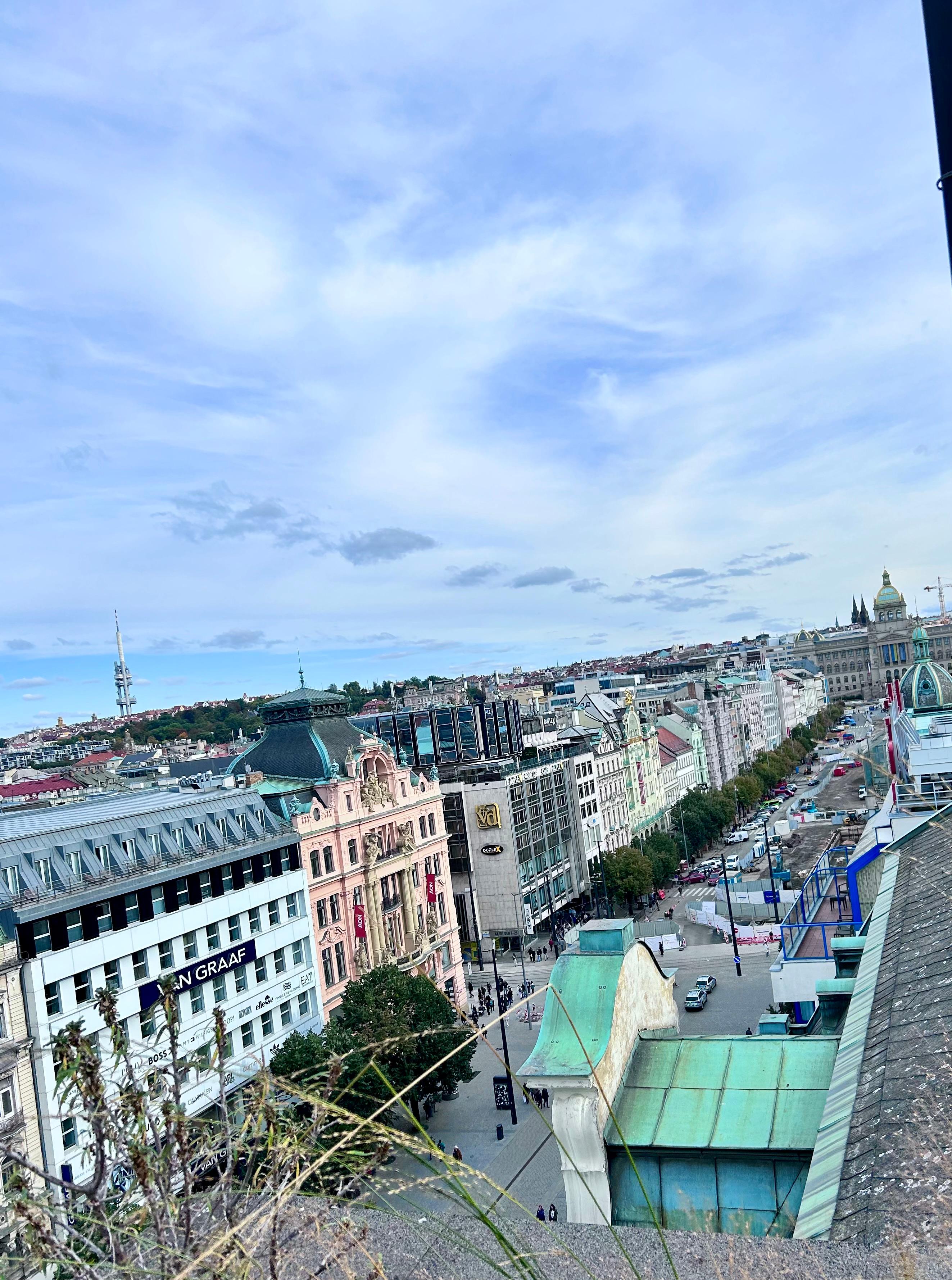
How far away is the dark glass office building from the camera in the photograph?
7338 centimetres

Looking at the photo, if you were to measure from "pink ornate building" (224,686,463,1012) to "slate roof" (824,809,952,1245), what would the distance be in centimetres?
3235

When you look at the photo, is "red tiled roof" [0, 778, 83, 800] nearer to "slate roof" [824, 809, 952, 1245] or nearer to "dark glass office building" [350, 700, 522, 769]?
Result: "dark glass office building" [350, 700, 522, 769]

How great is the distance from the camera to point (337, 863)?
4578 centimetres

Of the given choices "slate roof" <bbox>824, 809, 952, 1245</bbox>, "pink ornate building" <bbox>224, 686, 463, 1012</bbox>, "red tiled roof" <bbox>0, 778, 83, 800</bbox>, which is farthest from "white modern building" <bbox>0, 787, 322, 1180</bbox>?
"red tiled roof" <bbox>0, 778, 83, 800</bbox>

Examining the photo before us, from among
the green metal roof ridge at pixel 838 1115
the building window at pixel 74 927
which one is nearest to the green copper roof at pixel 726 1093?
the green metal roof ridge at pixel 838 1115

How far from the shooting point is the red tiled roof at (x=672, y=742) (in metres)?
105

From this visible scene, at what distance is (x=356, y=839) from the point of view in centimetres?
4756

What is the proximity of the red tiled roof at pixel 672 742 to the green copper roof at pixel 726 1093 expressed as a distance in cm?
9268

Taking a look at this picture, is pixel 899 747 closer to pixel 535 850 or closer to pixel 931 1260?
pixel 535 850

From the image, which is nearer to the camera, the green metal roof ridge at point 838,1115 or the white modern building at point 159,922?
the green metal roof ridge at point 838,1115

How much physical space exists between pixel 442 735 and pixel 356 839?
27006 mm

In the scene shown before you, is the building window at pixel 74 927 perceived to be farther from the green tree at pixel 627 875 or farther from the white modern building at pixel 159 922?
the green tree at pixel 627 875

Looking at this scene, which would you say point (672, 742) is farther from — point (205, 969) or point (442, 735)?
point (205, 969)

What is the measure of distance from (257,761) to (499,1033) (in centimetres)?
1821
